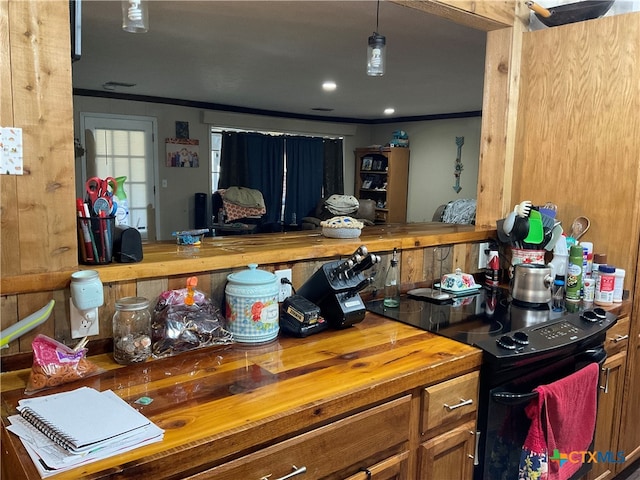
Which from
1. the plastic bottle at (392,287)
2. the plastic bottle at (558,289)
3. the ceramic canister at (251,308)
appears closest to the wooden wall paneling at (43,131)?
the ceramic canister at (251,308)

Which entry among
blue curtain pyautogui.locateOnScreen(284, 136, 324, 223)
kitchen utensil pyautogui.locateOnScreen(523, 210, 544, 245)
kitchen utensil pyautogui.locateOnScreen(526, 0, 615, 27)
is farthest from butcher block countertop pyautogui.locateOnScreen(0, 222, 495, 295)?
blue curtain pyautogui.locateOnScreen(284, 136, 324, 223)

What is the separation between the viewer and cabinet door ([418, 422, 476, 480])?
147cm

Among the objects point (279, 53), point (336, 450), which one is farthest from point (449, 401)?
point (279, 53)

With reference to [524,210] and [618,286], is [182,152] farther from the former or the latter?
[618,286]

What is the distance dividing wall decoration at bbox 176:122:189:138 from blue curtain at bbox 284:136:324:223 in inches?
68.8

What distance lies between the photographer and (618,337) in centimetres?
219

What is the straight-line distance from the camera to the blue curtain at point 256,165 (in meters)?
7.74

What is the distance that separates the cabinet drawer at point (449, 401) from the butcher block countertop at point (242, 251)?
2.15 ft

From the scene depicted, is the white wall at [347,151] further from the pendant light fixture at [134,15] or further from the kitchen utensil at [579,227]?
the kitchen utensil at [579,227]

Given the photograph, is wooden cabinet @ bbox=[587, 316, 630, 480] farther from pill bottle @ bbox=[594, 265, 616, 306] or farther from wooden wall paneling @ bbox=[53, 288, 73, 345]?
wooden wall paneling @ bbox=[53, 288, 73, 345]

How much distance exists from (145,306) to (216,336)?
0.24 meters

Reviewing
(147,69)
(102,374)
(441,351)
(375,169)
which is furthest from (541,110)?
(375,169)

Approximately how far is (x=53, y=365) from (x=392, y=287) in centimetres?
124

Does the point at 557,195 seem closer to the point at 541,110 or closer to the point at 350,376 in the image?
the point at 541,110
